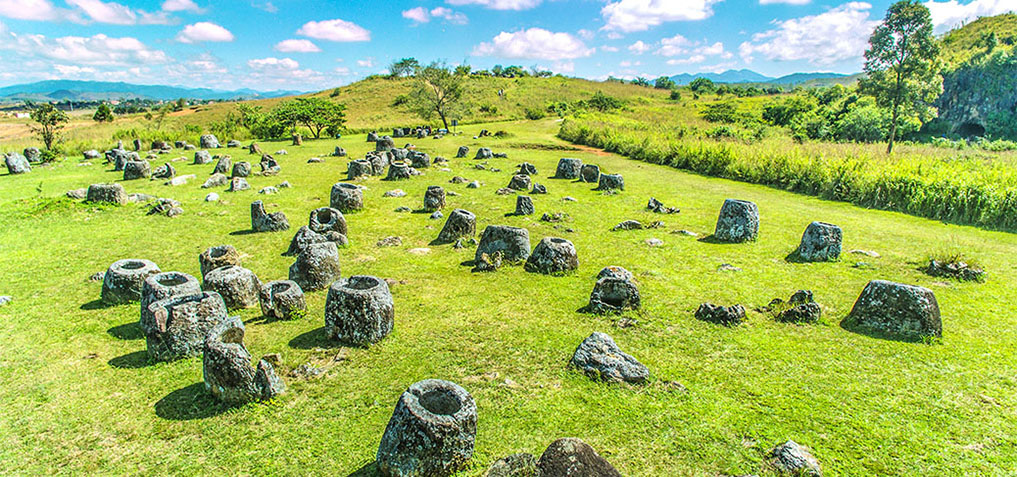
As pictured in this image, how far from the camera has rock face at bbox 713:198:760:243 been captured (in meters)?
12.1

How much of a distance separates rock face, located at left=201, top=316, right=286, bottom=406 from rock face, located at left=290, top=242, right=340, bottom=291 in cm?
326

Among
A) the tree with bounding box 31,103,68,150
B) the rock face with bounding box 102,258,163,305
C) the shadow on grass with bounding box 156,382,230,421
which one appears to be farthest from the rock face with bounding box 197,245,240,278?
the tree with bounding box 31,103,68,150

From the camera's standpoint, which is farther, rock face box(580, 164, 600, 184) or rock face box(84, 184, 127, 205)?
rock face box(580, 164, 600, 184)

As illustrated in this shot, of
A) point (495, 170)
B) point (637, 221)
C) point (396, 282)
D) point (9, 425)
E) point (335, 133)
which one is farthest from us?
point (335, 133)

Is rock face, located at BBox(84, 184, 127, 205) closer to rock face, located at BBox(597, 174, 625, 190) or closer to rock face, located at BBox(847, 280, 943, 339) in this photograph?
rock face, located at BBox(597, 174, 625, 190)

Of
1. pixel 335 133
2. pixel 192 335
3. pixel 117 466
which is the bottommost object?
pixel 117 466

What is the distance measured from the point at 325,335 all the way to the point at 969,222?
18304 mm

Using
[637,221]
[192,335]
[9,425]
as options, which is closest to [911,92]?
[637,221]

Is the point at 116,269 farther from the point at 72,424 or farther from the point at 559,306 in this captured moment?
the point at 559,306

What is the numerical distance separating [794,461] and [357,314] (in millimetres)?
5568

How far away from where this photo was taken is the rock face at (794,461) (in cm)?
447

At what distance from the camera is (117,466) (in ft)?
15.6

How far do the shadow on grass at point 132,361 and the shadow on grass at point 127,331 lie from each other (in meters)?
0.57

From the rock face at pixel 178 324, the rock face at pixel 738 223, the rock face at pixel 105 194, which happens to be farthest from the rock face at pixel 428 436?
the rock face at pixel 105 194
